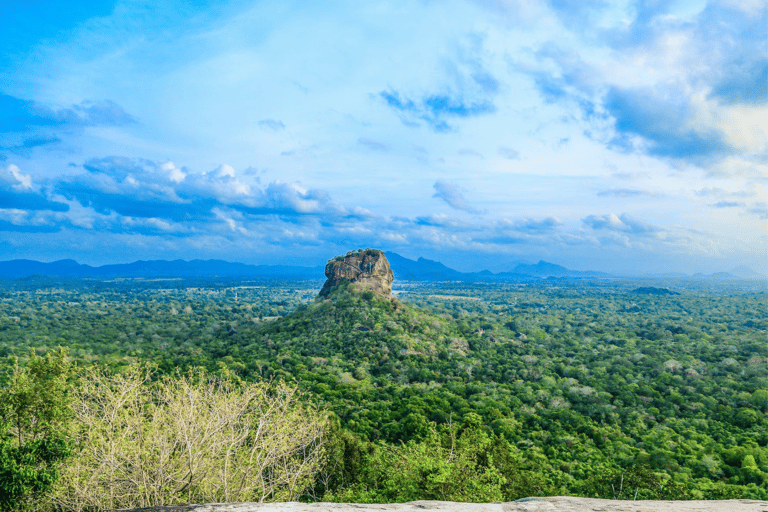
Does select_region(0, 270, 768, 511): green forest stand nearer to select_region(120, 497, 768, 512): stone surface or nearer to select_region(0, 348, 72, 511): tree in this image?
select_region(0, 348, 72, 511): tree

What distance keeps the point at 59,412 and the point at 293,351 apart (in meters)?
39.4

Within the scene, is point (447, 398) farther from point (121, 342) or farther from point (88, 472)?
point (121, 342)

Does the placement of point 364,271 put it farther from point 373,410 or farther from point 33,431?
point 33,431

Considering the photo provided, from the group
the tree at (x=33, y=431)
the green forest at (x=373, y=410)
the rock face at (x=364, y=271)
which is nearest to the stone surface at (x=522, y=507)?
the green forest at (x=373, y=410)

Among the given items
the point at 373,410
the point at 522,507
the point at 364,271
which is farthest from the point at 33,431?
the point at 364,271

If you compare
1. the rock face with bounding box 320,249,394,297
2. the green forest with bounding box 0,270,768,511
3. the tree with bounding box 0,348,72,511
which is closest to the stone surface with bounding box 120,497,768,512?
the green forest with bounding box 0,270,768,511

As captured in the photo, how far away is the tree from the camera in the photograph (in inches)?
375

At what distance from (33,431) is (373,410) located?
2377cm

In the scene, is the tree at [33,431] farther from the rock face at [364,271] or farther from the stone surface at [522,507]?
the rock face at [364,271]

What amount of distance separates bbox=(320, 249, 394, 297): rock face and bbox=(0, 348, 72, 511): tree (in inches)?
2153

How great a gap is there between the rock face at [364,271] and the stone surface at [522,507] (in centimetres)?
5915

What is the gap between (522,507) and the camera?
292 inches

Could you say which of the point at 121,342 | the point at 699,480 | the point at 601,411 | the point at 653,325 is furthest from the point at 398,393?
the point at 653,325

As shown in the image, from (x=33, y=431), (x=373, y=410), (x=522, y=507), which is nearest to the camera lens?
(x=522, y=507)
